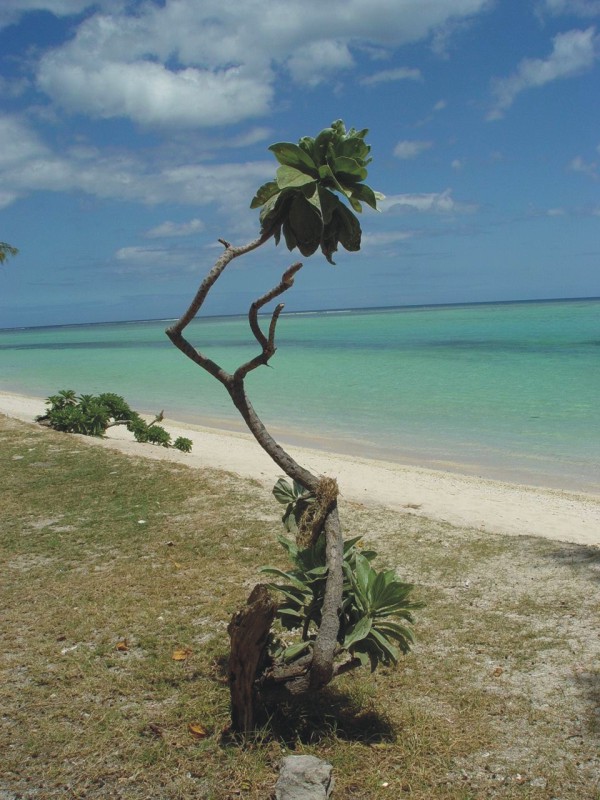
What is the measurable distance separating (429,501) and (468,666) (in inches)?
203

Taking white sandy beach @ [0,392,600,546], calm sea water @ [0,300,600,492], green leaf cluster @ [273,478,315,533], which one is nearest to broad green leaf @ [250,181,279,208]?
green leaf cluster @ [273,478,315,533]

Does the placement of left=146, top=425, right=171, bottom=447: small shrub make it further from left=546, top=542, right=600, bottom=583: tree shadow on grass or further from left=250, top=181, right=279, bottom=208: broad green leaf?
left=250, top=181, right=279, bottom=208: broad green leaf

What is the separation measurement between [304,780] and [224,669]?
1437 millimetres

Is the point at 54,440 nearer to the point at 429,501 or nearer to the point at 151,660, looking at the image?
the point at 429,501

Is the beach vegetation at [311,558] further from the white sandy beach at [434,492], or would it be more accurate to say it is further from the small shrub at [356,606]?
the white sandy beach at [434,492]

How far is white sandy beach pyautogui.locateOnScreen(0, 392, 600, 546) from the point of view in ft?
28.7

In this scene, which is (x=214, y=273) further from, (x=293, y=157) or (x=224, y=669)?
(x=224, y=669)

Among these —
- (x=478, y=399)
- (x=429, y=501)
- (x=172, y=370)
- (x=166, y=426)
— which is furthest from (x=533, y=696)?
(x=172, y=370)

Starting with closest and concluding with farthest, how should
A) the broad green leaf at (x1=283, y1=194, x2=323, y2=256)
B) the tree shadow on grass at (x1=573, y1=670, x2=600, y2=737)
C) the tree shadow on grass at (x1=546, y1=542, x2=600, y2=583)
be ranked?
the broad green leaf at (x1=283, y1=194, x2=323, y2=256) → the tree shadow on grass at (x1=573, y1=670, x2=600, y2=737) → the tree shadow on grass at (x1=546, y1=542, x2=600, y2=583)

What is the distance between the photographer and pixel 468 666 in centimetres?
468

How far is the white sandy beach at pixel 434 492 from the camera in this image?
874 centimetres

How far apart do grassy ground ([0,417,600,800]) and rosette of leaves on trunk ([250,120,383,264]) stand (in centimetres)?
261

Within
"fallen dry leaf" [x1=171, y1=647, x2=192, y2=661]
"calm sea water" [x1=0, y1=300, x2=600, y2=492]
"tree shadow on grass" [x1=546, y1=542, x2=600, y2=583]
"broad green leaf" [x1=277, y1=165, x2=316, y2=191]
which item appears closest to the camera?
"broad green leaf" [x1=277, y1=165, x2=316, y2=191]

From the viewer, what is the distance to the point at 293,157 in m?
3.60
